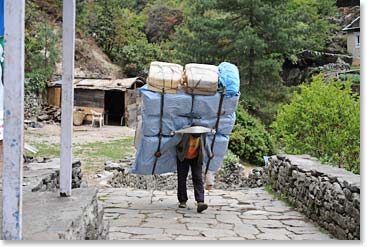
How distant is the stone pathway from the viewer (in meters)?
5.43

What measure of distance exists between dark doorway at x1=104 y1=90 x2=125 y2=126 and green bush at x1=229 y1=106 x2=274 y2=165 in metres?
9.33

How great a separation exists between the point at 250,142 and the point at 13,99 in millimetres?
11953

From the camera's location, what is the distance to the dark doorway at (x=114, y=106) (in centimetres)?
2291

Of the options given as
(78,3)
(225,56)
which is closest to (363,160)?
(225,56)

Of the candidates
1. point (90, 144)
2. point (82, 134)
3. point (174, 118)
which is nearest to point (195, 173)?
point (174, 118)

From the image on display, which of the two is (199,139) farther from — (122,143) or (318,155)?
(122,143)

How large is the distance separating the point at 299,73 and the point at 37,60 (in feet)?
47.5

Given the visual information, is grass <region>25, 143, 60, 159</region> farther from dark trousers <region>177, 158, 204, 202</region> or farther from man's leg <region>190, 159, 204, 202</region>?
man's leg <region>190, 159, 204, 202</region>

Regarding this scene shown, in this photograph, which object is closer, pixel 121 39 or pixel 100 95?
pixel 100 95

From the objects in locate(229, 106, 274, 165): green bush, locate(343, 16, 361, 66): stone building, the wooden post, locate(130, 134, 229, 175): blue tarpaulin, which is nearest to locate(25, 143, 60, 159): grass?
locate(229, 106, 274, 165): green bush

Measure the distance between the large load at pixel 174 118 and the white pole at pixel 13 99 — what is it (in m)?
3.69

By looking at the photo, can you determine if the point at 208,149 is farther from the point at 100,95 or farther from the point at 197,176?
the point at 100,95

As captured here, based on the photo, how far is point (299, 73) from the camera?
2892 cm

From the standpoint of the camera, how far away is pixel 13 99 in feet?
8.60
